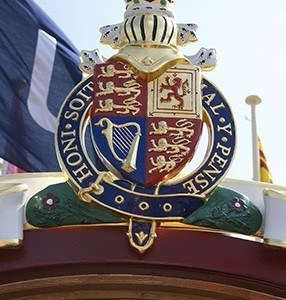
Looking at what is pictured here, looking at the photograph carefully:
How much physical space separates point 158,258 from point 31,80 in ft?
16.6

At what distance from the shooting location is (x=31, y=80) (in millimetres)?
9211

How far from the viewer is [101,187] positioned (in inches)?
180

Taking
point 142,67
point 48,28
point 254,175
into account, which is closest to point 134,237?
point 142,67

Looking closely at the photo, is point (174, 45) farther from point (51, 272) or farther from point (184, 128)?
point (51, 272)

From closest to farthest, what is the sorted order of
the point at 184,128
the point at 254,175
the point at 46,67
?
the point at 184,128 < the point at 254,175 < the point at 46,67

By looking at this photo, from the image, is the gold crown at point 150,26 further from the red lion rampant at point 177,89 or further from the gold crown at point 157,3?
the red lion rampant at point 177,89

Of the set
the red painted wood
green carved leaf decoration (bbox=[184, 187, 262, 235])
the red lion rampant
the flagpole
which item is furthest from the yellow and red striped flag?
the red painted wood

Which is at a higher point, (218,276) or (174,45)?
(174,45)

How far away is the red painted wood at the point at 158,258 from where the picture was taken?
4418 millimetres

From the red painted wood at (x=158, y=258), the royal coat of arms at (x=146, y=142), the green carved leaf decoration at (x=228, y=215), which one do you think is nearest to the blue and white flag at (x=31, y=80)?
the royal coat of arms at (x=146, y=142)

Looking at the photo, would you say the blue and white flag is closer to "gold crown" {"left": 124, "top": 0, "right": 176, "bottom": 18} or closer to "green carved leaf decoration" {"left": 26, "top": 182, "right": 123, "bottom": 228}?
"gold crown" {"left": 124, "top": 0, "right": 176, "bottom": 18}

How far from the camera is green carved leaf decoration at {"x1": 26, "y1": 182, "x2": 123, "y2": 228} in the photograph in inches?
179

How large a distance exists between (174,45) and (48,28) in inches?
189

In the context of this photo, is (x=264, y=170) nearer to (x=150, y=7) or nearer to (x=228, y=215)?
(x=150, y=7)
